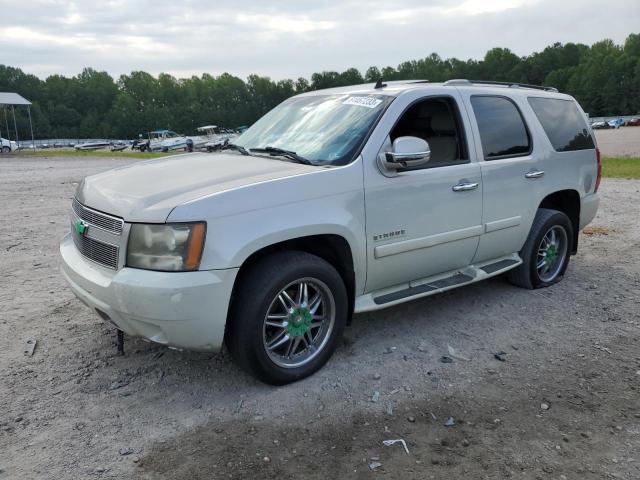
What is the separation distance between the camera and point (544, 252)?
568 centimetres

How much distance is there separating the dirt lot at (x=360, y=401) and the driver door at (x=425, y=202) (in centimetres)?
64

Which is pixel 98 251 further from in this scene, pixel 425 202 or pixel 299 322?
pixel 425 202

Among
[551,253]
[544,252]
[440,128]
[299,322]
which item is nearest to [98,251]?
[299,322]

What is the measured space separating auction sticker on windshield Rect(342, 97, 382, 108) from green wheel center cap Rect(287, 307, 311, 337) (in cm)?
168

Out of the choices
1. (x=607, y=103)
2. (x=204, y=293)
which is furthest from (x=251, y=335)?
(x=607, y=103)

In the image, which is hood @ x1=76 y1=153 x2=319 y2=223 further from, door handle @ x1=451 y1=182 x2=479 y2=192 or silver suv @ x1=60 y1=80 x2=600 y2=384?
door handle @ x1=451 y1=182 x2=479 y2=192

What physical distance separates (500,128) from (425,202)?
1.31m

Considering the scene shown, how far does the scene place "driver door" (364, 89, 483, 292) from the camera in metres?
3.99

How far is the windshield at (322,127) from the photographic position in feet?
13.2

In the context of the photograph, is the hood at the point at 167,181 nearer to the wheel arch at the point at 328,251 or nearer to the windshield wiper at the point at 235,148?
the windshield wiper at the point at 235,148

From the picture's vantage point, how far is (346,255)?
154 inches

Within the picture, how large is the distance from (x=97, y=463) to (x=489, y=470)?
6.68 ft

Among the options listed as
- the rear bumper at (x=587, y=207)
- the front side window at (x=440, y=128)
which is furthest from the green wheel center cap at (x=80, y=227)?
the rear bumper at (x=587, y=207)

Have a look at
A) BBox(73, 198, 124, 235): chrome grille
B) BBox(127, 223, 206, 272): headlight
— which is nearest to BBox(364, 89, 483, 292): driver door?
BBox(127, 223, 206, 272): headlight
